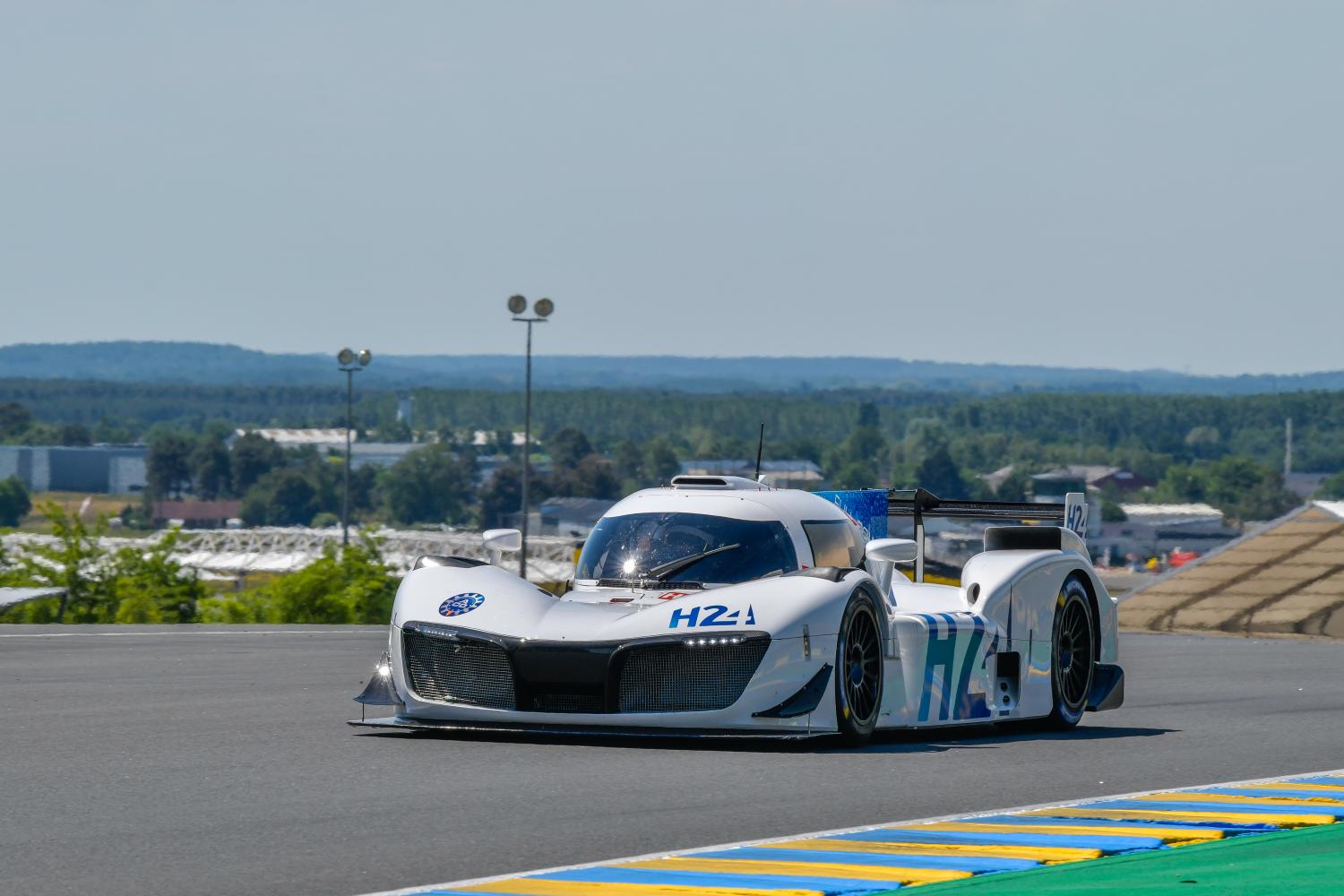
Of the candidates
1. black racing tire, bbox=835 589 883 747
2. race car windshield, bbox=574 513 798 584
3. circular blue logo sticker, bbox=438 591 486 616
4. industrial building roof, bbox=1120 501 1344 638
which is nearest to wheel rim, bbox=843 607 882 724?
black racing tire, bbox=835 589 883 747

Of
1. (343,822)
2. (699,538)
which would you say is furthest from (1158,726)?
(343,822)

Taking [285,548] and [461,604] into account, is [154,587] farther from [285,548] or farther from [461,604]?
[285,548]

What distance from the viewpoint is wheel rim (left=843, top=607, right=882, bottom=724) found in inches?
479

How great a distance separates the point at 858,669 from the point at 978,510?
3.53 metres

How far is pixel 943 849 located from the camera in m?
8.56

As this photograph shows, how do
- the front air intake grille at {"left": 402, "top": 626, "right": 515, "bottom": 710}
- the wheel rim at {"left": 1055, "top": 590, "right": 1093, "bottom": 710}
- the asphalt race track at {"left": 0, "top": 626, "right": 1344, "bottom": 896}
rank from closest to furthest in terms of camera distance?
the asphalt race track at {"left": 0, "top": 626, "right": 1344, "bottom": 896} → the front air intake grille at {"left": 402, "top": 626, "right": 515, "bottom": 710} → the wheel rim at {"left": 1055, "top": 590, "right": 1093, "bottom": 710}

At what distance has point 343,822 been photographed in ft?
28.8

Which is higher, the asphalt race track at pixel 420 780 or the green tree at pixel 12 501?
the asphalt race track at pixel 420 780

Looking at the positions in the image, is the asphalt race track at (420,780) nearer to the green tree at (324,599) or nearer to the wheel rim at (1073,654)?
the wheel rim at (1073,654)

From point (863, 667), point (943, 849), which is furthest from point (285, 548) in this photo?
point (943, 849)

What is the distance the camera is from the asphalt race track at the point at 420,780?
7.91 meters

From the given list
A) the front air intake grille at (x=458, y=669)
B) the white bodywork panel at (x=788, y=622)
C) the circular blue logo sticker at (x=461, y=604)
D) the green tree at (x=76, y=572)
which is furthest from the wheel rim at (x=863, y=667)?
the green tree at (x=76, y=572)

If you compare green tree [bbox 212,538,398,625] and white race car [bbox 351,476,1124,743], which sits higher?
white race car [bbox 351,476,1124,743]

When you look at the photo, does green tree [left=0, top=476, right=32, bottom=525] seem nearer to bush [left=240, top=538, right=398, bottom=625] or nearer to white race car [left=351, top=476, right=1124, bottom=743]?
bush [left=240, top=538, right=398, bottom=625]
